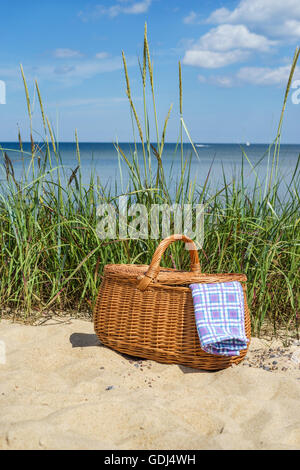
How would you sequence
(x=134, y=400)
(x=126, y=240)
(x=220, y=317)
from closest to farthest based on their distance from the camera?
(x=134, y=400) → (x=220, y=317) → (x=126, y=240)

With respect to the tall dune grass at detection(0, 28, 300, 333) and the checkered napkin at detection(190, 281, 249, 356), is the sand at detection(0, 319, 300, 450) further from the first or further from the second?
the tall dune grass at detection(0, 28, 300, 333)

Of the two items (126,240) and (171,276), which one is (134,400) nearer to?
(171,276)

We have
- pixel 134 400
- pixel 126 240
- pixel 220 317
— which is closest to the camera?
pixel 134 400

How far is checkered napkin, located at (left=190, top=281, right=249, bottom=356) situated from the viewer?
195cm

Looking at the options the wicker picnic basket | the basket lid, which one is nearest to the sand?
the wicker picnic basket

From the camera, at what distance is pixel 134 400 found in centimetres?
168

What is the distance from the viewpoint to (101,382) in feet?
6.13

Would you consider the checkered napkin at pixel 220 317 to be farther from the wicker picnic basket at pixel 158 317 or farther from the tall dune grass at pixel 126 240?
the tall dune grass at pixel 126 240

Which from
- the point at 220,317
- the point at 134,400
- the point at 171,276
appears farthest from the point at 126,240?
the point at 134,400

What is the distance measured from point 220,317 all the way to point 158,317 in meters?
0.27

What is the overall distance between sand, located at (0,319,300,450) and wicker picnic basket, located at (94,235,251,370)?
6 centimetres

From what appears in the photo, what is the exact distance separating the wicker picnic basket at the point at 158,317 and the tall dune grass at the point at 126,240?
0.51 metres

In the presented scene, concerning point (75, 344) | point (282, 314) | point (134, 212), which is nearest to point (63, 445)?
point (75, 344)

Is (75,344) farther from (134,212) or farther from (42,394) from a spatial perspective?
(134,212)
